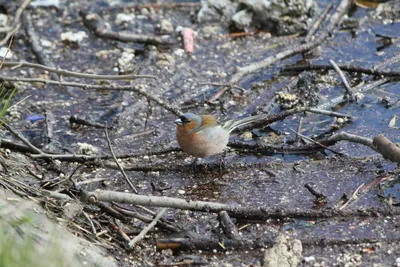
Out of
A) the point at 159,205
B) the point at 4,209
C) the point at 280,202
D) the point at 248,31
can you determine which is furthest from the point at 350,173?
the point at 248,31

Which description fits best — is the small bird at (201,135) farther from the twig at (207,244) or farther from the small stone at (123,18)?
the small stone at (123,18)

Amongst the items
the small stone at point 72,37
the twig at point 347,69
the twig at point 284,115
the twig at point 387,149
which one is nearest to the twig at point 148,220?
the twig at point 387,149

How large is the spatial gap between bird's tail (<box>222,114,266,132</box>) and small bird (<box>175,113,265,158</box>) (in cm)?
1

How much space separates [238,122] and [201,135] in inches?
22.5

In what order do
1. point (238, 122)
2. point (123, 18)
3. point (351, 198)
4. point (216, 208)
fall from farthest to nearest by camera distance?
point (123, 18) → point (238, 122) → point (351, 198) → point (216, 208)

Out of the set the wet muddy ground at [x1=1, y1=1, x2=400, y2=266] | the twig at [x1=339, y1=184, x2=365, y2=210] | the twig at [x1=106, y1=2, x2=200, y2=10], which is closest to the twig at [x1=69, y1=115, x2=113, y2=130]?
the wet muddy ground at [x1=1, y1=1, x2=400, y2=266]

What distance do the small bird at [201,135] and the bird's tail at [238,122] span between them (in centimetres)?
1

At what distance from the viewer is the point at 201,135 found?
575cm

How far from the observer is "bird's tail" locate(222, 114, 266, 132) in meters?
6.05

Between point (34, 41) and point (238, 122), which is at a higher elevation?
point (238, 122)

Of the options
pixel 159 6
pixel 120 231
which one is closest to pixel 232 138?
pixel 120 231

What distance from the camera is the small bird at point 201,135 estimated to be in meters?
5.77

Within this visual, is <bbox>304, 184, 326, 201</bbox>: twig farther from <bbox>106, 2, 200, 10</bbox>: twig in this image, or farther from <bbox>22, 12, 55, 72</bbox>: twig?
<bbox>106, 2, 200, 10</bbox>: twig

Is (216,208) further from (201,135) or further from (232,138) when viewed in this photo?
(232,138)
